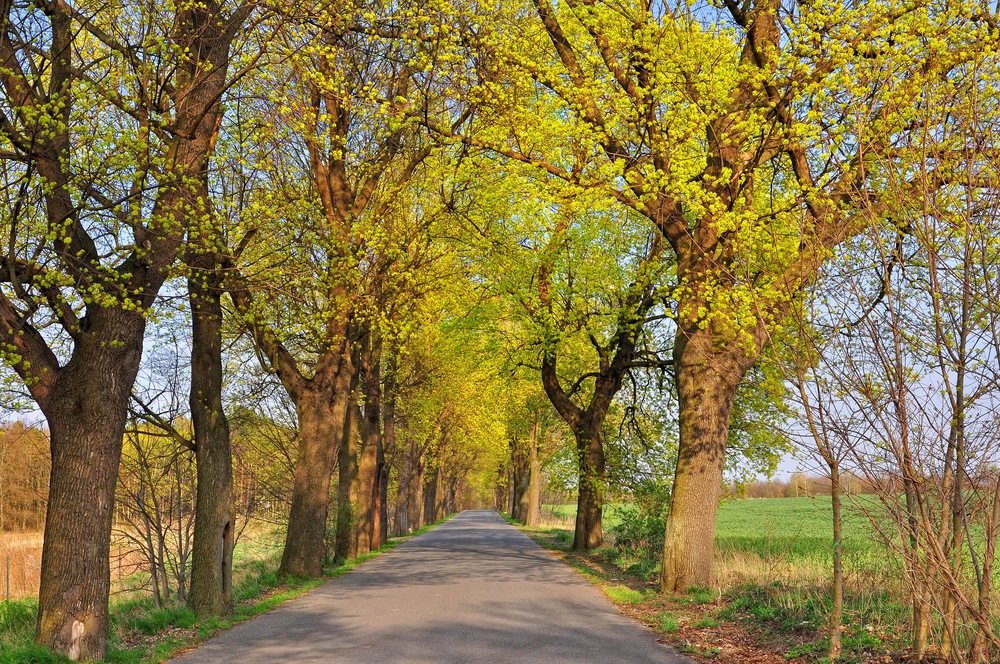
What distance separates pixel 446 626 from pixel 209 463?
13.6 feet

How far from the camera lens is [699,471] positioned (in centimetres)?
1309

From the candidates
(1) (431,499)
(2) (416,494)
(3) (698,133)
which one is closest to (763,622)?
(3) (698,133)

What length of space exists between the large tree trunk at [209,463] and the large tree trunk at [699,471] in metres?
6.89

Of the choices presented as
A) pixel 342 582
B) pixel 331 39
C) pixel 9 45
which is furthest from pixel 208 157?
pixel 342 582

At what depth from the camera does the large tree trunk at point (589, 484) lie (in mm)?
23078

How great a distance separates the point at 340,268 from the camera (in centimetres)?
1416

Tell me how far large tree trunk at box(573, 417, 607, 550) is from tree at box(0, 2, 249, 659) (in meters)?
15.4

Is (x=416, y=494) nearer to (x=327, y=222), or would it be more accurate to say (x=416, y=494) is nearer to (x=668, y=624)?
(x=327, y=222)

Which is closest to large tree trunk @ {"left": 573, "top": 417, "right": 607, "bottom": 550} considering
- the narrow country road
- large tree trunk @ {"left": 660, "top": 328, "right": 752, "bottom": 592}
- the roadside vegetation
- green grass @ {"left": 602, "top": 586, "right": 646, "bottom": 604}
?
the narrow country road

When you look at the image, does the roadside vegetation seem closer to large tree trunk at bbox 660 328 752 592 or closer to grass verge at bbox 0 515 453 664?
large tree trunk at bbox 660 328 752 592

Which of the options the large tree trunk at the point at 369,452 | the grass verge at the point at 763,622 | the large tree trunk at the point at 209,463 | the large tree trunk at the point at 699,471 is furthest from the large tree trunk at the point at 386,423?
the grass verge at the point at 763,622

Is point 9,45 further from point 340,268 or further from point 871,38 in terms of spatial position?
point 871,38

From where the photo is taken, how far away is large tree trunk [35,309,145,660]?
27.1ft

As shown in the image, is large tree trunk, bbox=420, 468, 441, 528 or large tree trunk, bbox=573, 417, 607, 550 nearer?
large tree trunk, bbox=573, 417, 607, 550
